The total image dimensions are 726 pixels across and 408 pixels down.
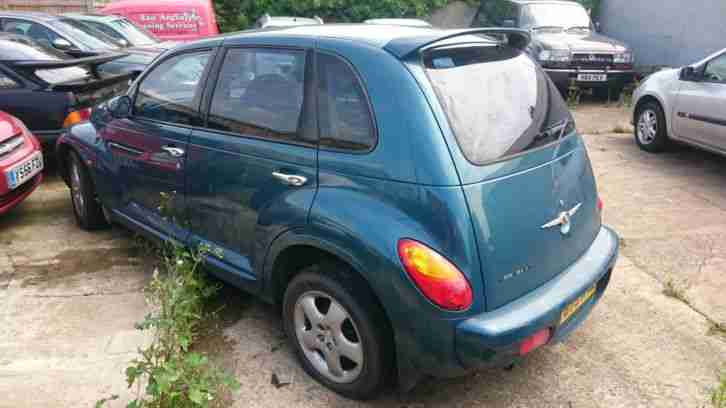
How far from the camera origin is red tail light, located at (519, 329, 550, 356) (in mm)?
2479

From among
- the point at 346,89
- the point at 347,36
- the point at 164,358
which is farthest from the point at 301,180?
the point at 164,358

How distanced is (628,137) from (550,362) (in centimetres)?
580

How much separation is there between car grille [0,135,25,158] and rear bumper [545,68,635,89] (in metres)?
7.66

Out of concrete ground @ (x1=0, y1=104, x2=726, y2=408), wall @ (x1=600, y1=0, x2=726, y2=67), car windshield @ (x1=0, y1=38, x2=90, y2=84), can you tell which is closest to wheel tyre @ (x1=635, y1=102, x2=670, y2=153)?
concrete ground @ (x1=0, y1=104, x2=726, y2=408)

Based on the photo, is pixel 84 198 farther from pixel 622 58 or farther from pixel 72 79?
pixel 622 58

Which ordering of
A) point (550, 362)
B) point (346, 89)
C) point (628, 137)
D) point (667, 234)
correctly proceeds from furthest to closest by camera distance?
1. point (628, 137)
2. point (667, 234)
3. point (550, 362)
4. point (346, 89)

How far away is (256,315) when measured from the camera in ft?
12.1

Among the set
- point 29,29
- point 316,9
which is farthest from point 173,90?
point 316,9

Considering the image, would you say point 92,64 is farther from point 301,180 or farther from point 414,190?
point 414,190

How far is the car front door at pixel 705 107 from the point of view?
6059 millimetres

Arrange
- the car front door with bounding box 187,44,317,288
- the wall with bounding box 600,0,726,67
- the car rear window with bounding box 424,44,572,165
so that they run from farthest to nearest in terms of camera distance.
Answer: the wall with bounding box 600,0,726,67, the car front door with bounding box 187,44,317,288, the car rear window with bounding box 424,44,572,165

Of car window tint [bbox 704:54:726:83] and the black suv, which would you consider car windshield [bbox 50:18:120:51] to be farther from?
car window tint [bbox 704:54:726:83]

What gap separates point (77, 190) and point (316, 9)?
38.1 feet

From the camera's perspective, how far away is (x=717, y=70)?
624 centimetres
